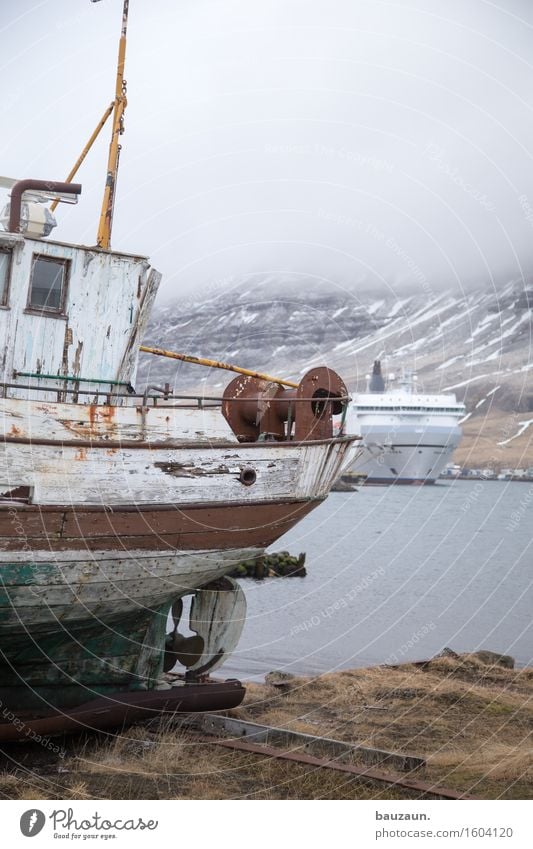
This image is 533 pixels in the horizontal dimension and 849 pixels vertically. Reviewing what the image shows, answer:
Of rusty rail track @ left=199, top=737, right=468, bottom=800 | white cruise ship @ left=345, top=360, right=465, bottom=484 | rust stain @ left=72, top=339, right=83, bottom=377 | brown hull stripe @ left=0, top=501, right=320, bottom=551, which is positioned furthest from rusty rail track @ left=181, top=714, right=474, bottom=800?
white cruise ship @ left=345, top=360, right=465, bottom=484

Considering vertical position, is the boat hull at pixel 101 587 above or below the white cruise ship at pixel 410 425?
below

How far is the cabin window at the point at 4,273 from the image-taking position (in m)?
10.6

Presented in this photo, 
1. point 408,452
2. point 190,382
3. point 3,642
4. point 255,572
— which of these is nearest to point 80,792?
point 3,642

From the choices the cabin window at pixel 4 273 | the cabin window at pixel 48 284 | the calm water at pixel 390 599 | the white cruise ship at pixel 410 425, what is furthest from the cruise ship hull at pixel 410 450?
the cabin window at pixel 4 273

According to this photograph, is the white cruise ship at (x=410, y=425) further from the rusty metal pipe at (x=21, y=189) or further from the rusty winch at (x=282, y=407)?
the rusty metal pipe at (x=21, y=189)

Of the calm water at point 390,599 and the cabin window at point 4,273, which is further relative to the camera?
the calm water at point 390,599

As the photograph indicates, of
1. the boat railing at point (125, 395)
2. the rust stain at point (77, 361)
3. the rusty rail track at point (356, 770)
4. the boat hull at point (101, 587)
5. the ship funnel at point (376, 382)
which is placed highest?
the ship funnel at point (376, 382)

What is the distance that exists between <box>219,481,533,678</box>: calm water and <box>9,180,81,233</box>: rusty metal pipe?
31.4 ft

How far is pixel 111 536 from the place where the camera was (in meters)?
10.1

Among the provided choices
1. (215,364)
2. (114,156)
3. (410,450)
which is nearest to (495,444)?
(410,450)

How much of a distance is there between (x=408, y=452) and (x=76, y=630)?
9636 centimetres

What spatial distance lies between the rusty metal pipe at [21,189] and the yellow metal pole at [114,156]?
86cm

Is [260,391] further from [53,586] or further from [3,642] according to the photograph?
[3,642]

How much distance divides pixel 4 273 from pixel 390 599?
2539 cm
